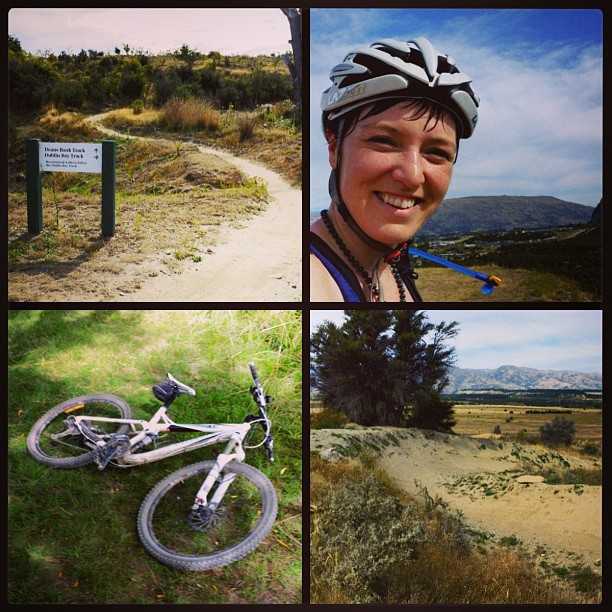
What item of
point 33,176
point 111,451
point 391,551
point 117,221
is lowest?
point 391,551

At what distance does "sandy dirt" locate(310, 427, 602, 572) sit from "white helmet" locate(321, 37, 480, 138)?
5.77 ft

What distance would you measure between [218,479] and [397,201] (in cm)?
178

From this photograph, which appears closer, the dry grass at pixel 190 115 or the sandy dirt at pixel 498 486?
the sandy dirt at pixel 498 486

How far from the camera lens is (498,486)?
4.69 metres

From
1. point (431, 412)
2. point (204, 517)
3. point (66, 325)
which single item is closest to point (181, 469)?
point (204, 517)

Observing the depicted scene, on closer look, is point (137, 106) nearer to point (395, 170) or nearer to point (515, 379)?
point (395, 170)

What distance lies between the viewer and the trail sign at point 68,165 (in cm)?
475

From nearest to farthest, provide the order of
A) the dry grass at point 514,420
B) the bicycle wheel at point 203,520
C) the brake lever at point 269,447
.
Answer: the bicycle wheel at point 203,520
the brake lever at point 269,447
the dry grass at point 514,420

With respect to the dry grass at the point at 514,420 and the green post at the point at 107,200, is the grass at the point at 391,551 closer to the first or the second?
the dry grass at the point at 514,420

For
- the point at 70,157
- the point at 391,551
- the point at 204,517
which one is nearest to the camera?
the point at 204,517

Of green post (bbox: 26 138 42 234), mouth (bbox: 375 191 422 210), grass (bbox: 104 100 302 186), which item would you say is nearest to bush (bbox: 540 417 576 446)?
mouth (bbox: 375 191 422 210)

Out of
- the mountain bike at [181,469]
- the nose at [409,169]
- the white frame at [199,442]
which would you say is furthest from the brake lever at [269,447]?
the nose at [409,169]

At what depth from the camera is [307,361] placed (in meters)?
4.74

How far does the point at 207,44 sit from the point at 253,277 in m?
1.30
